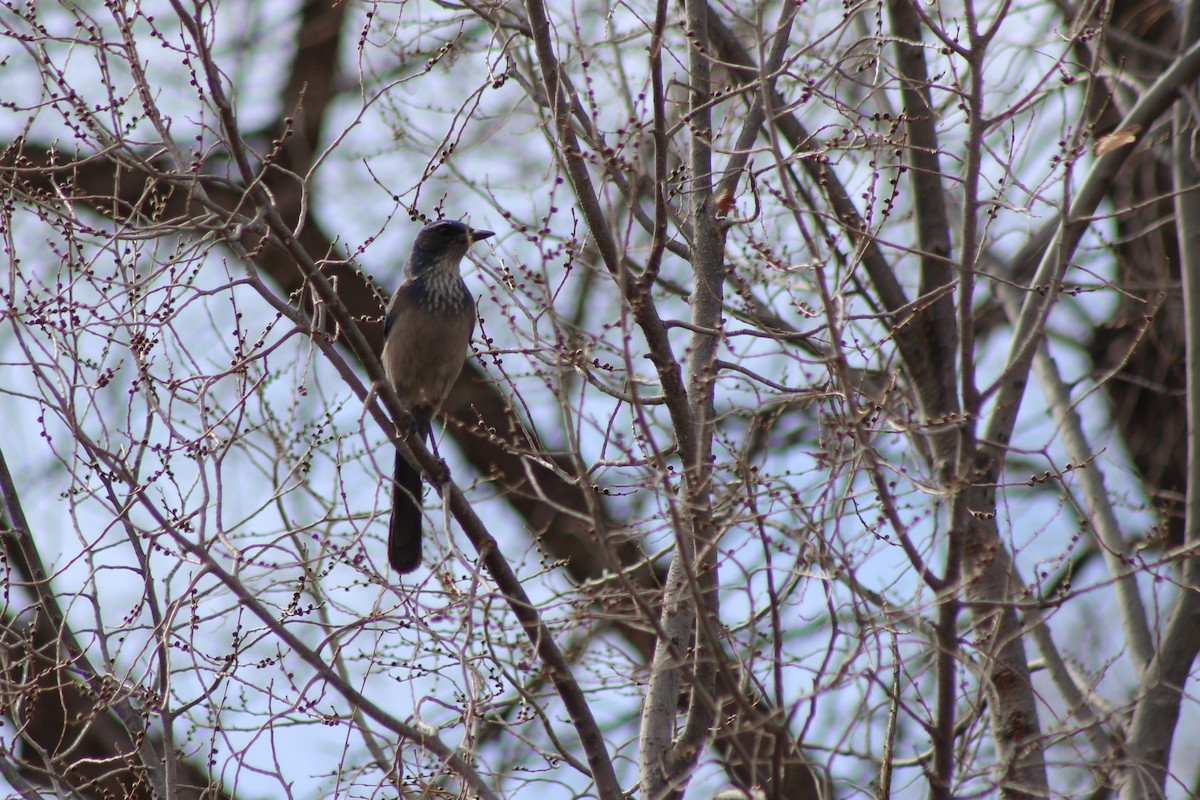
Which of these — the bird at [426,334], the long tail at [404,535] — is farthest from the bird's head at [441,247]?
the long tail at [404,535]

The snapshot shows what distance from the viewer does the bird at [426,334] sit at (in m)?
6.20

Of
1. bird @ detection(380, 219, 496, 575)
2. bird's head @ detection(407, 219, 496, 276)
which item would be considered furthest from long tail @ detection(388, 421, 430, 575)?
bird's head @ detection(407, 219, 496, 276)

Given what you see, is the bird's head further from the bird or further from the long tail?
the long tail

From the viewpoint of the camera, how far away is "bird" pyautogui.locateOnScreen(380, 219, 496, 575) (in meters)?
6.20

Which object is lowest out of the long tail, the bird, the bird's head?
the long tail

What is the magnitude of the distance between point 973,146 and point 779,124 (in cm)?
324

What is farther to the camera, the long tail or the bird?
the bird

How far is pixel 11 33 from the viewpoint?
3557mm

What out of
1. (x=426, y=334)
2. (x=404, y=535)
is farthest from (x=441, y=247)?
(x=404, y=535)

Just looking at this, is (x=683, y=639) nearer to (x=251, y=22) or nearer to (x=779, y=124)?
(x=779, y=124)

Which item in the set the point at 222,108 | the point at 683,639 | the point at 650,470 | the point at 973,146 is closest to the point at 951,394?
the point at 683,639

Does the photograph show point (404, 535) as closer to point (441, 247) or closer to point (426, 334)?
point (426, 334)

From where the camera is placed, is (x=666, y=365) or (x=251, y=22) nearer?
(x=666, y=365)

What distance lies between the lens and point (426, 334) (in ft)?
20.3
